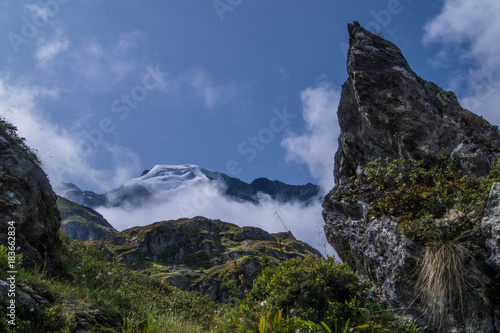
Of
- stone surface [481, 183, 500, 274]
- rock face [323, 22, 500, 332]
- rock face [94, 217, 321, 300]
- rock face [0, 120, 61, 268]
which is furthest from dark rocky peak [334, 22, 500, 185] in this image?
rock face [94, 217, 321, 300]

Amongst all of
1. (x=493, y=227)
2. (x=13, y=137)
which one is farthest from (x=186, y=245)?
(x=493, y=227)

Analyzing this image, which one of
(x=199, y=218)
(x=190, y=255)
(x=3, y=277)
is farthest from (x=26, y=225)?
(x=199, y=218)

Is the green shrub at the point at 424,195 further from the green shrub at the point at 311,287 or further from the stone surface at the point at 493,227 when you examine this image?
the green shrub at the point at 311,287

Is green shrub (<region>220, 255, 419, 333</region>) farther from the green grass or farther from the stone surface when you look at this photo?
the stone surface

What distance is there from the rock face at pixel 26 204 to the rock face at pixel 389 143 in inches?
372

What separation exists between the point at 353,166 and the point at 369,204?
357 cm

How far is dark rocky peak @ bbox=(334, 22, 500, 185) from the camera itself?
32.2 feet

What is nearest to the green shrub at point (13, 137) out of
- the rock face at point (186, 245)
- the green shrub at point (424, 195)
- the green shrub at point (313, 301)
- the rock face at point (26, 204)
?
the rock face at point (26, 204)

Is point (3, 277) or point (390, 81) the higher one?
point (390, 81)

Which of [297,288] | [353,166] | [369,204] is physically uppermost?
[353,166]

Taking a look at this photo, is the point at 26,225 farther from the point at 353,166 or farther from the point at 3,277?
the point at 353,166

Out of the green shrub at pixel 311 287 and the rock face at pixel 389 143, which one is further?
the rock face at pixel 389 143

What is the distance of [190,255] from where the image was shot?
12594 centimetres

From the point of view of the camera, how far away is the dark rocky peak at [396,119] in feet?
32.2
